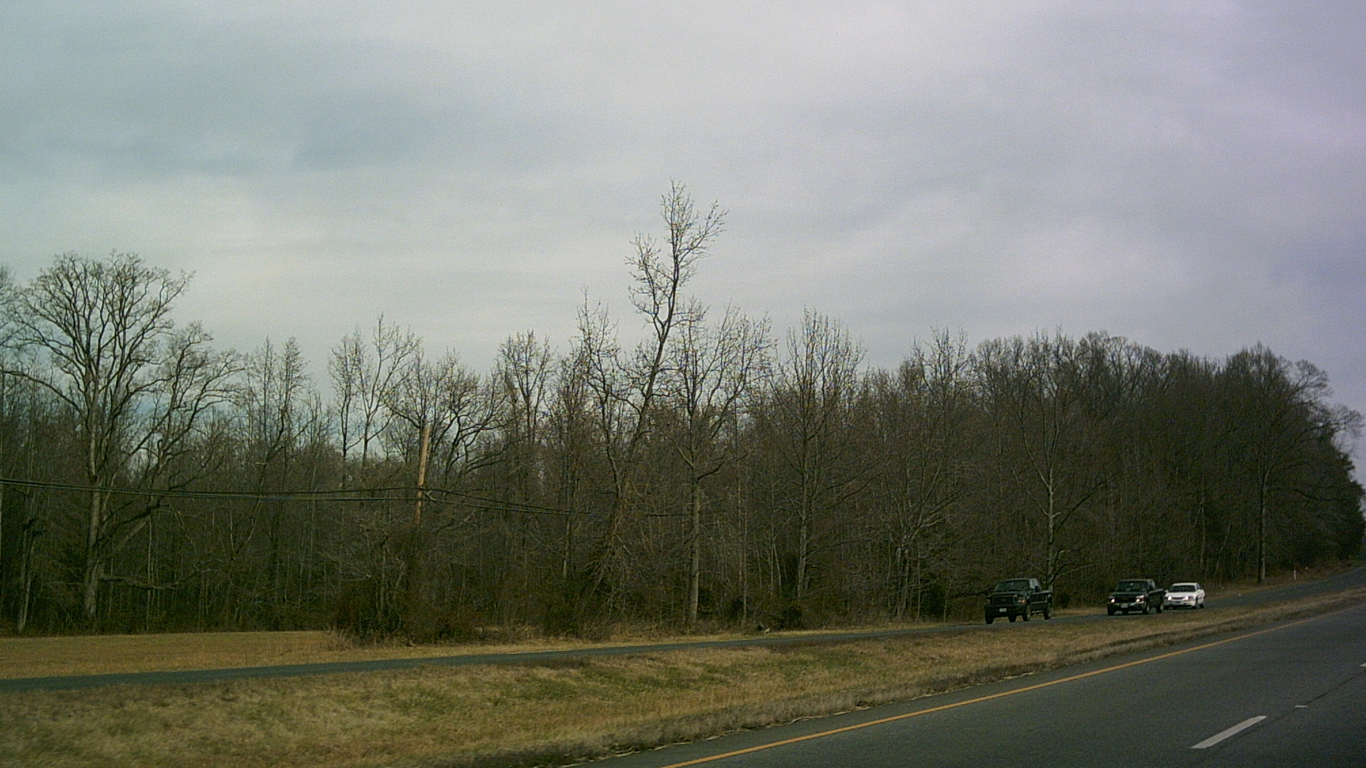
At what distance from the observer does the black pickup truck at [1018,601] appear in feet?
148

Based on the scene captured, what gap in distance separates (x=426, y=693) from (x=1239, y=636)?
24.6 metres

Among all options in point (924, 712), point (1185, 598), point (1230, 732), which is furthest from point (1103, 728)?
point (1185, 598)

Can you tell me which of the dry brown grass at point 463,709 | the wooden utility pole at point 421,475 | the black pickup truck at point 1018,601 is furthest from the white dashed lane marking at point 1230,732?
the black pickup truck at point 1018,601

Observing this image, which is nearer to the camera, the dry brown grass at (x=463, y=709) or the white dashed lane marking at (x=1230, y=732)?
the white dashed lane marking at (x=1230, y=732)

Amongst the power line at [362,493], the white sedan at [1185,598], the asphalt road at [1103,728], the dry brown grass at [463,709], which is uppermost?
the power line at [362,493]

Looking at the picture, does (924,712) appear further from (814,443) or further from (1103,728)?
(814,443)

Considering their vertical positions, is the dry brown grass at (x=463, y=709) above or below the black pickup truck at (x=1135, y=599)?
above

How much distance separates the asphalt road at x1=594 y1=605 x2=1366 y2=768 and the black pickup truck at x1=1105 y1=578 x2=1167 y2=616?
2911 centimetres

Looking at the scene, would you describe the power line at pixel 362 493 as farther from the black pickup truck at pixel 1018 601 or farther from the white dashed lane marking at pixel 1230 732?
the white dashed lane marking at pixel 1230 732

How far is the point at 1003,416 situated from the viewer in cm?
7638

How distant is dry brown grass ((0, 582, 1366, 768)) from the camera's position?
12352 mm

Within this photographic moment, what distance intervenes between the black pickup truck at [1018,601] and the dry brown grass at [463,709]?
20459mm

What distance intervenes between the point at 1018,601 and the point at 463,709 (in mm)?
34498

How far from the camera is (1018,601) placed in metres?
45.2
